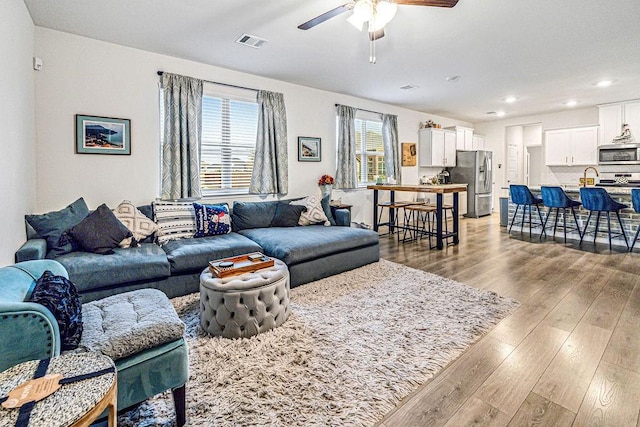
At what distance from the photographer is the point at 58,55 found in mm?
3363

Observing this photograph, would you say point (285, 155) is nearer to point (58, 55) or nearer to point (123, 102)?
point (123, 102)

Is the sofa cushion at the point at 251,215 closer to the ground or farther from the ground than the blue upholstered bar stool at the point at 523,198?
closer to the ground

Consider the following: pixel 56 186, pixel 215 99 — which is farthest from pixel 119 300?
pixel 215 99

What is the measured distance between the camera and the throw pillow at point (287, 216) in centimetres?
444

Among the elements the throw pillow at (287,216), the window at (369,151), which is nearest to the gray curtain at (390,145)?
the window at (369,151)

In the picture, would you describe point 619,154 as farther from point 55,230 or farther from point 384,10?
point 55,230

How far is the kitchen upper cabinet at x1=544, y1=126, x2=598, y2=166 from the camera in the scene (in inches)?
284

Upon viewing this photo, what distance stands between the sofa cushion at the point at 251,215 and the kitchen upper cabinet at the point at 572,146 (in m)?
7.34

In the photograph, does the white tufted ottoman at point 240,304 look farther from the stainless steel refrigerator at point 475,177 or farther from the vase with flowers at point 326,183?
the stainless steel refrigerator at point 475,177

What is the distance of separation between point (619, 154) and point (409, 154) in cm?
417

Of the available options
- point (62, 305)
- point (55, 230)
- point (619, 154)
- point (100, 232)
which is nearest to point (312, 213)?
point (100, 232)

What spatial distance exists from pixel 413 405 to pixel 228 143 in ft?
13.2

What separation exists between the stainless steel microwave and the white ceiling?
1417 millimetres

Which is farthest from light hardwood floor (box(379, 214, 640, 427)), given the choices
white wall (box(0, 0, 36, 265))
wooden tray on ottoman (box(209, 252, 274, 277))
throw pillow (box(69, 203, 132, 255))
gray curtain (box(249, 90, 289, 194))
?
white wall (box(0, 0, 36, 265))
